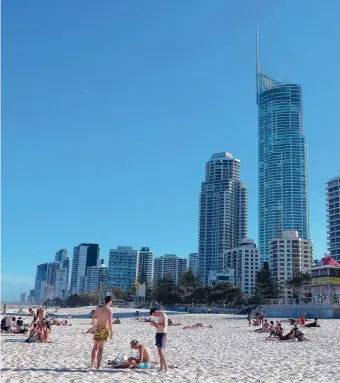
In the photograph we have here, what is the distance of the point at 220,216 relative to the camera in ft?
603

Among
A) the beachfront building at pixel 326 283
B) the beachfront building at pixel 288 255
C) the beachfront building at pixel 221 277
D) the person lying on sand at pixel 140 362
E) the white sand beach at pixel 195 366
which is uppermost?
the beachfront building at pixel 288 255

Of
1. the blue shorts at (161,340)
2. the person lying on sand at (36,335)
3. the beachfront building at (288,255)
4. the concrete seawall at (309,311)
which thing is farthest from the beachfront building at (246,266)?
the blue shorts at (161,340)

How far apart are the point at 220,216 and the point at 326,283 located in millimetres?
120786

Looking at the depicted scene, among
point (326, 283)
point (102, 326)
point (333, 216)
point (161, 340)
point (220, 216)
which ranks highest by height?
point (220, 216)

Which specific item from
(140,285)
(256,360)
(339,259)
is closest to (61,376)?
(256,360)

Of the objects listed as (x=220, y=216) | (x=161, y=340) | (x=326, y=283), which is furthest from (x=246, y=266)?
(x=161, y=340)

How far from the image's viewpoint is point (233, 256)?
160500 millimetres

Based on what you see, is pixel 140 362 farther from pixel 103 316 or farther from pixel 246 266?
pixel 246 266

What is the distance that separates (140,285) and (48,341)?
97348mm

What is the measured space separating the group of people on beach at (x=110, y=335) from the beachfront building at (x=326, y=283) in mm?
55205

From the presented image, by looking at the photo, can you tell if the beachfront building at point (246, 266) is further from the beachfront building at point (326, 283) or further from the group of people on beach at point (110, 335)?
the group of people on beach at point (110, 335)

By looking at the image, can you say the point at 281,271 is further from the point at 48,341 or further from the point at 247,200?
the point at 48,341

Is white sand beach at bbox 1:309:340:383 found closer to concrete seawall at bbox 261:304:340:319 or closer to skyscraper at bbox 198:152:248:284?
concrete seawall at bbox 261:304:340:319

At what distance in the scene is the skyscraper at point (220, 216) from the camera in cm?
17875
